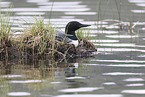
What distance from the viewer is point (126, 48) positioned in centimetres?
1168

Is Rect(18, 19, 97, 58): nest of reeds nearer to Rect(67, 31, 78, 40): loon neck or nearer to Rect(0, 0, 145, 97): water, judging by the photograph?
Rect(67, 31, 78, 40): loon neck

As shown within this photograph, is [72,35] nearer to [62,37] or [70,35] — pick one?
[70,35]

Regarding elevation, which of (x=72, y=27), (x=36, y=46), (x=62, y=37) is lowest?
(x=36, y=46)

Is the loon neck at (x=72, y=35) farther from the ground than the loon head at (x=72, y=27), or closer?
closer

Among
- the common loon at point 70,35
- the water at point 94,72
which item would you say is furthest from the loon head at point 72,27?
the water at point 94,72

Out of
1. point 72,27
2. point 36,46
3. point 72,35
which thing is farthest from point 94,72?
point 72,27

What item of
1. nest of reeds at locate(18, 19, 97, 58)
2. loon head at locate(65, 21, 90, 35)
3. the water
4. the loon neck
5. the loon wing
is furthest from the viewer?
loon head at locate(65, 21, 90, 35)

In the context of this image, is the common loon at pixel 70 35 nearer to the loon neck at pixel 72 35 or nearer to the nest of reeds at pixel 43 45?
the loon neck at pixel 72 35

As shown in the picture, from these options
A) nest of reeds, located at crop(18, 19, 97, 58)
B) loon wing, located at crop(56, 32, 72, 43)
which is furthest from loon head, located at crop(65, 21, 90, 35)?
nest of reeds, located at crop(18, 19, 97, 58)

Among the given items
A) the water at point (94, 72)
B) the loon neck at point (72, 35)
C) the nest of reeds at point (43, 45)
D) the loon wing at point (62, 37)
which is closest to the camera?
the water at point (94, 72)

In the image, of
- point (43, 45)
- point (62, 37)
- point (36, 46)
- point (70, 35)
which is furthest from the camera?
point (70, 35)

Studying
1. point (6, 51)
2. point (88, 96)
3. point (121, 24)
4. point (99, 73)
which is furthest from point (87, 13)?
point (88, 96)

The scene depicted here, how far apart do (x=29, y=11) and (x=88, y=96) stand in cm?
1080

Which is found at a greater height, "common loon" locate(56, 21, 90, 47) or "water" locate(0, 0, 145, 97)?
"common loon" locate(56, 21, 90, 47)
